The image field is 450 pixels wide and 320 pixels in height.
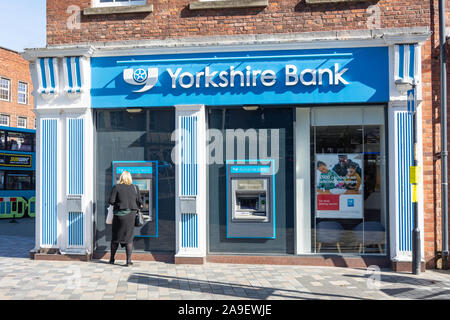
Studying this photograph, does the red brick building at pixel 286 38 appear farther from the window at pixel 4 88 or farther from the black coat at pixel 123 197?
the window at pixel 4 88

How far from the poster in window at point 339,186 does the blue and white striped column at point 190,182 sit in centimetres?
235

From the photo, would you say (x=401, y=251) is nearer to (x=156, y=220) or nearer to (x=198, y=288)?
(x=198, y=288)

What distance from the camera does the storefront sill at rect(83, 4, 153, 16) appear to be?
8319 millimetres

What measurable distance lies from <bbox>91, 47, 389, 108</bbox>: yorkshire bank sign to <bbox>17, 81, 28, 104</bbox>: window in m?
27.1

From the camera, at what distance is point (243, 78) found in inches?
314

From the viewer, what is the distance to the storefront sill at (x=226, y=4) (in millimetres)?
8078

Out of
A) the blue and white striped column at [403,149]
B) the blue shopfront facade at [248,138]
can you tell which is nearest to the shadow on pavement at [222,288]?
the blue shopfront facade at [248,138]

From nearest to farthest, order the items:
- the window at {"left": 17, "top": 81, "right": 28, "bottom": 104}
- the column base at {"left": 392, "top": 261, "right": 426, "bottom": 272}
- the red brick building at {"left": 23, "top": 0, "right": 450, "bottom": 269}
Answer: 1. the column base at {"left": 392, "top": 261, "right": 426, "bottom": 272}
2. the red brick building at {"left": 23, "top": 0, "right": 450, "bottom": 269}
3. the window at {"left": 17, "top": 81, "right": 28, "bottom": 104}

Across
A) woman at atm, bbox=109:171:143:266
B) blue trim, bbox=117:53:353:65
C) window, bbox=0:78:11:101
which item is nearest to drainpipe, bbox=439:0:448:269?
blue trim, bbox=117:53:353:65

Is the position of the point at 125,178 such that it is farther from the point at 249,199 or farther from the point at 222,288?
the point at 222,288

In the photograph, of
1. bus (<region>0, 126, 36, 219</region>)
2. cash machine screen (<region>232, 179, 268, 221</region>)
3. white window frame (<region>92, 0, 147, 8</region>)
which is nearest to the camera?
cash machine screen (<region>232, 179, 268, 221</region>)

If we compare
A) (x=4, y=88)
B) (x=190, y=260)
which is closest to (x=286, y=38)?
(x=190, y=260)

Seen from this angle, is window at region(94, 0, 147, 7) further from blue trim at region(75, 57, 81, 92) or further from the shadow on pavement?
the shadow on pavement

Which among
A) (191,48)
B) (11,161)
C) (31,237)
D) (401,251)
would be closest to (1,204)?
(11,161)
